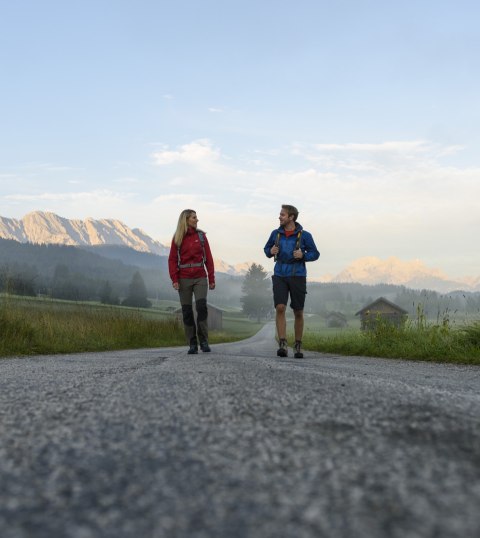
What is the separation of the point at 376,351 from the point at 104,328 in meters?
6.29

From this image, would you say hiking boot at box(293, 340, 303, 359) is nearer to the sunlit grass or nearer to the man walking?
the man walking

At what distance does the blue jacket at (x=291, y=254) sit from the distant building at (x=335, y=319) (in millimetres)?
121863

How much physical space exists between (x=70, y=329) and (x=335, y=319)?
125051 mm

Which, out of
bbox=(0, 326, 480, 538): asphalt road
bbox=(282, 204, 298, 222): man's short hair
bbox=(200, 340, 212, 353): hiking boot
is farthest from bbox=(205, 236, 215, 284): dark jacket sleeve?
bbox=(0, 326, 480, 538): asphalt road

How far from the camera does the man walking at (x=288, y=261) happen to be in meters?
7.47

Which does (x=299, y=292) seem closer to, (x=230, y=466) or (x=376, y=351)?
(x=376, y=351)

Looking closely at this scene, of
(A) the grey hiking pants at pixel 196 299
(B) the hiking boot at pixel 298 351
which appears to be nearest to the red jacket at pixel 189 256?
(A) the grey hiking pants at pixel 196 299

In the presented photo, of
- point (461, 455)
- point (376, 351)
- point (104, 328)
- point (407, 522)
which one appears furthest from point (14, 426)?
point (104, 328)

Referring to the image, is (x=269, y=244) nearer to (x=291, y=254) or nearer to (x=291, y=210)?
(x=291, y=254)

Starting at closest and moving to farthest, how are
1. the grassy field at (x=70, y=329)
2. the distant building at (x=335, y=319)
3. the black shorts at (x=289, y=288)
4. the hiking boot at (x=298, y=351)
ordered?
1. the hiking boot at (x=298, y=351)
2. the black shorts at (x=289, y=288)
3. the grassy field at (x=70, y=329)
4. the distant building at (x=335, y=319)

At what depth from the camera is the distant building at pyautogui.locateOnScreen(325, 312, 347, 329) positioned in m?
127

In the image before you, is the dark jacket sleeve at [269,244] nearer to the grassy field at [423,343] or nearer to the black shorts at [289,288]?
the black shorts at [289,288]

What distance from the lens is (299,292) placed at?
7.48 meters

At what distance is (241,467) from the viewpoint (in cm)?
126
